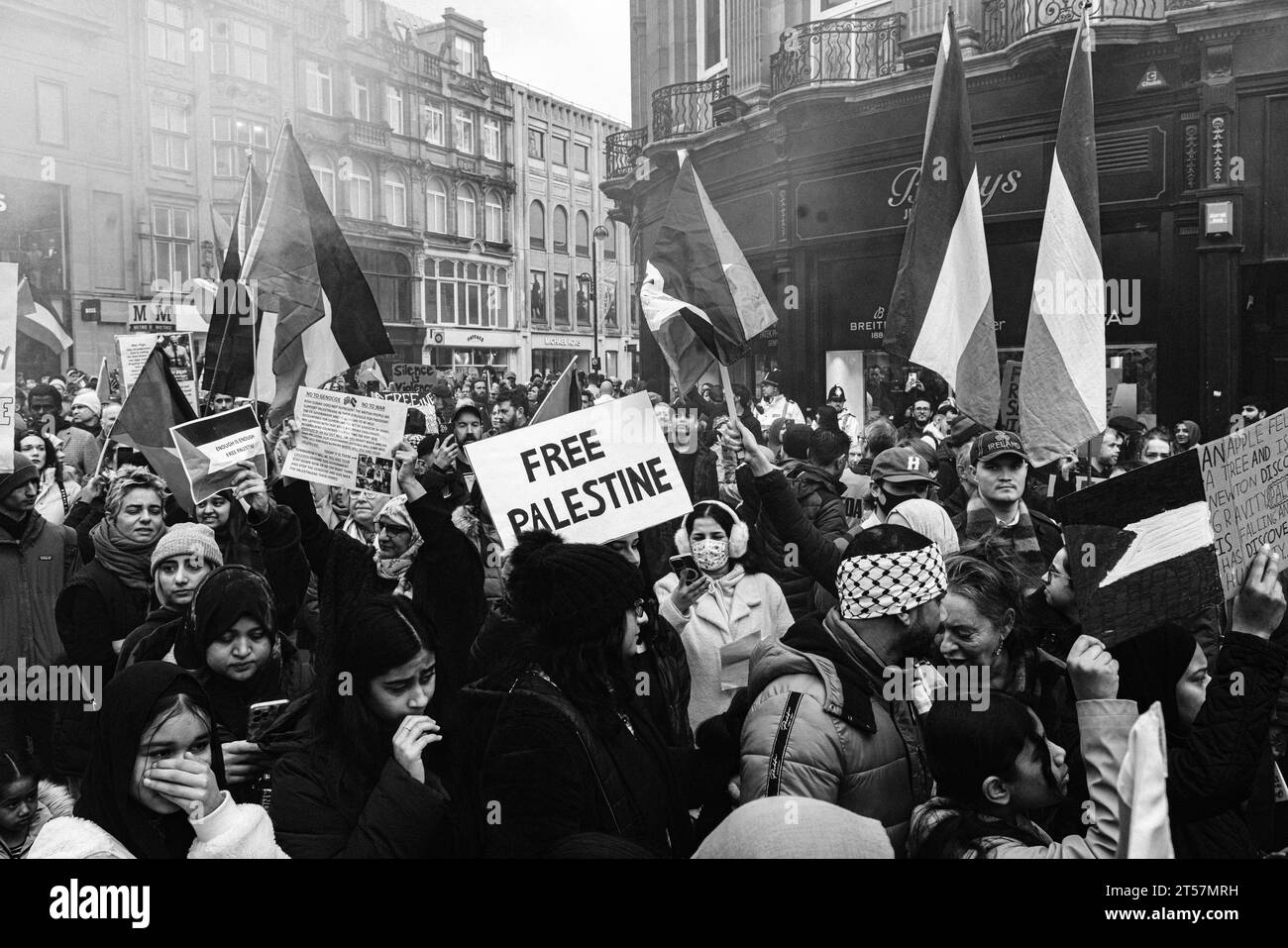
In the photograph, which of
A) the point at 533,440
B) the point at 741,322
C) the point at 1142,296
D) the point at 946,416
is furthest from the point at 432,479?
the point at 1142,296

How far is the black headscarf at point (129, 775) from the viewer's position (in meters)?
2.48

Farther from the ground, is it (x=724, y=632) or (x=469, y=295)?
A: (x=469, y=295)

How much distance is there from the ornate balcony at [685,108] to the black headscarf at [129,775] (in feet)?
53.9

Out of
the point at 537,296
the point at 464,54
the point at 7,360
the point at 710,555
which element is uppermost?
the point at 464,54

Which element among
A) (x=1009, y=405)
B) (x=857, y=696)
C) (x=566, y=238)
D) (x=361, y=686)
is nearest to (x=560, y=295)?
(x=566, y=238)

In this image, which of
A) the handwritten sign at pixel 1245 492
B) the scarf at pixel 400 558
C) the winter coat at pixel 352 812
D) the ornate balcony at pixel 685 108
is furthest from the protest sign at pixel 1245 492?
the ornate balcony at pixel 685 108

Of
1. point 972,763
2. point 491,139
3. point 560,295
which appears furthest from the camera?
point 560,295

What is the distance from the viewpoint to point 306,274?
6.21 m

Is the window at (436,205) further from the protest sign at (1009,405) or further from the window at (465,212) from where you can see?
the protest sign at (1009,405)

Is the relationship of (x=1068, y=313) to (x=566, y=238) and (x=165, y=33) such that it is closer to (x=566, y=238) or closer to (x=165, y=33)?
(x=165, y=33)

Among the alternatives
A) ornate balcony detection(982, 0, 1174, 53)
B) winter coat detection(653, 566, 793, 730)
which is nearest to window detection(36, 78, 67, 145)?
ornate balcony detection(982, 0, 1174, 53)

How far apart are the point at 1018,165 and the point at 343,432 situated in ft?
34.1

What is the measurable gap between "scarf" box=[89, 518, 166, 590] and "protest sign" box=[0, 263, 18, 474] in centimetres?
47
